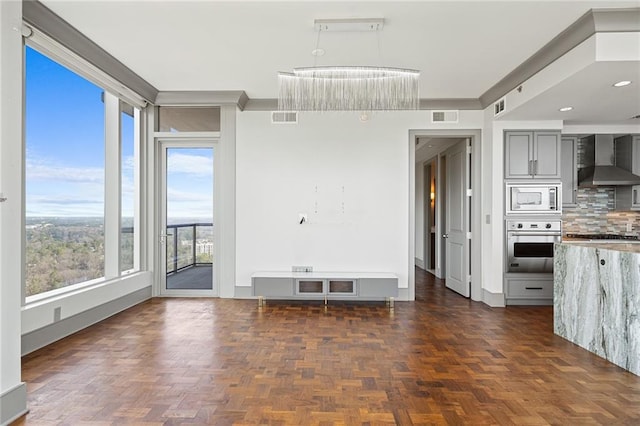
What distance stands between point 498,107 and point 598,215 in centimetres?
299

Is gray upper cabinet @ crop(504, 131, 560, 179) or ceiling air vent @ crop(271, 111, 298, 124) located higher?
ceiling air vent @ crop(271, 111, 298, 124)

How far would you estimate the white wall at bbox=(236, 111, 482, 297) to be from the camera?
5.64m

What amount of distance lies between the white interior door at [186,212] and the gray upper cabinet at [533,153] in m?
4.33

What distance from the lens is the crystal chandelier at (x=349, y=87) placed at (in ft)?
11.1

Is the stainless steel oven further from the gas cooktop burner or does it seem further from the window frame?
the window frame

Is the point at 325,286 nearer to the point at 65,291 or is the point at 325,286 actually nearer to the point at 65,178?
the point at 65,291

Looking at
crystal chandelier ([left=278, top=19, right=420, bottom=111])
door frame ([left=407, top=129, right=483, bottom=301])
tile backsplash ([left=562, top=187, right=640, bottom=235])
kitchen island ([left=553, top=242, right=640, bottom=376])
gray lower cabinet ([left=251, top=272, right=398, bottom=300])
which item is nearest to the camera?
kitchen island ([left=553, top=242, right=640, bottom=376])

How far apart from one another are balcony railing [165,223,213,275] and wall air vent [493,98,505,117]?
4.36 metres

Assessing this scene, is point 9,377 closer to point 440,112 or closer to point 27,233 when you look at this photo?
point 27,233

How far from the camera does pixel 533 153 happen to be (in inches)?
209

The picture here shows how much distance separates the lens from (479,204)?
5625mm

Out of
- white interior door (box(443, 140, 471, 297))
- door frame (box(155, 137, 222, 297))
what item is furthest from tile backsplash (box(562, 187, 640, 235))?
door frame (box(155, 137, 222, 297))

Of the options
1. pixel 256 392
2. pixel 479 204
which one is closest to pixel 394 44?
pixel 479 204

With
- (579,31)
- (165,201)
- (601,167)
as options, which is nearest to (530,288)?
(601,167)
